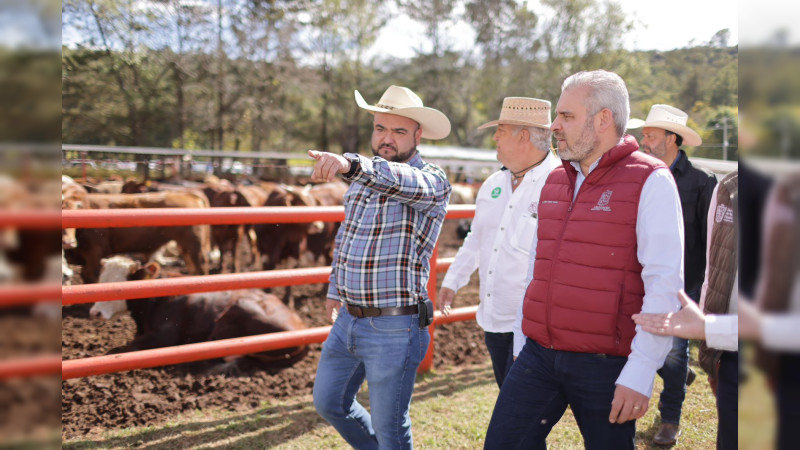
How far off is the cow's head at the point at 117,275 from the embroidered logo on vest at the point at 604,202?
4.81 meters

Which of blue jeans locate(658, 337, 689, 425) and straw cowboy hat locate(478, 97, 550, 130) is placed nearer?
straw cowboy hat locate(478, 97, 550, 130)

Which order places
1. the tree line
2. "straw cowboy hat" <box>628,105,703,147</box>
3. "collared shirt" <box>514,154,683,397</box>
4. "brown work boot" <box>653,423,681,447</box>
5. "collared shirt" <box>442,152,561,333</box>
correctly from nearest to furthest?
1. "collared shirt" <box>514,154,683,397</box>
2. "collared shirt" <box>442,152,561,333</box>
3. "brown work boot" <box>653,423,681,447</box>
4. "straw cowboy hat" <box>628,105,703,147</box>
5. the tree line

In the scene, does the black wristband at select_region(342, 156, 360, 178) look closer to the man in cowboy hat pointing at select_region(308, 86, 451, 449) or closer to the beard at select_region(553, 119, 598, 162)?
the man in cowboy hat pointing at select_region(308, 86, 451, 449)

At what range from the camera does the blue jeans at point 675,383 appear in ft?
11.6

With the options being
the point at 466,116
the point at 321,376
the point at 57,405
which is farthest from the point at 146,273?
the point at 466,116

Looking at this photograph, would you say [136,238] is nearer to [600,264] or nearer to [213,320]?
[213,320]

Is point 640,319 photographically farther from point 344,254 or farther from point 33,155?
point 33,155

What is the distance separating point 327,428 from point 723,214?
8.50ft

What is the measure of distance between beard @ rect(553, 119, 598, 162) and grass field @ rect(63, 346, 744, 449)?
84.5 inches

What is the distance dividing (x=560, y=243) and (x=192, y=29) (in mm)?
31052

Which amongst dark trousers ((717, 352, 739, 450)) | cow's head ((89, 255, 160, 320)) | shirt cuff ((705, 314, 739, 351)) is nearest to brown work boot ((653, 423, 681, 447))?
dark trousers ((717, 352, 739, 450))

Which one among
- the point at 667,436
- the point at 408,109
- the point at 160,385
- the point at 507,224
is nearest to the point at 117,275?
the point at 160,385

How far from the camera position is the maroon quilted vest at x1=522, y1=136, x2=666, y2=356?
1.93 m

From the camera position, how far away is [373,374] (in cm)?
250
